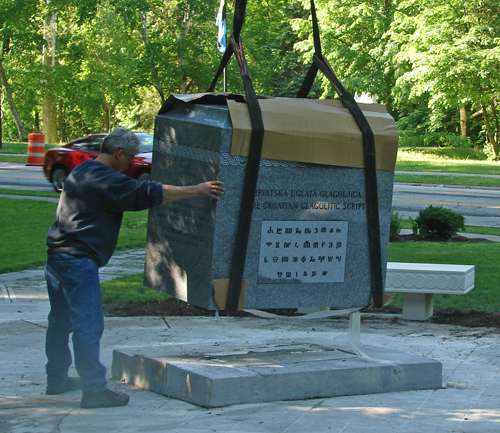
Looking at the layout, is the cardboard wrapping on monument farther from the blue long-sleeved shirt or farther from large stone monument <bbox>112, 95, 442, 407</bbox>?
the blue long-sleeved shirt

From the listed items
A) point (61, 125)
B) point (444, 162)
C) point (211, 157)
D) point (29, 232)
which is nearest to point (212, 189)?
point (211, 157)

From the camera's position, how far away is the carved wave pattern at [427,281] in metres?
7.42

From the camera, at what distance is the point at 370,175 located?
482cm

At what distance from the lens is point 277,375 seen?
15.2ft

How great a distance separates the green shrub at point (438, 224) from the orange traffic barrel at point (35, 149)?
58.1 ft

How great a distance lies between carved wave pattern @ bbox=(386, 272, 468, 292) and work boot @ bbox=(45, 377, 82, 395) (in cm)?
354

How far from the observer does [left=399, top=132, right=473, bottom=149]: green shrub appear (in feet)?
131

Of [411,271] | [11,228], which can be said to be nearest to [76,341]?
[411,271]

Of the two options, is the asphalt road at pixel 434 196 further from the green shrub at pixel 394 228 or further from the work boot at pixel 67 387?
the work boot at pixel 67 387

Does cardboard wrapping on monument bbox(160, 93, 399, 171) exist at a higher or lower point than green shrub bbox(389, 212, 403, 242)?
higher

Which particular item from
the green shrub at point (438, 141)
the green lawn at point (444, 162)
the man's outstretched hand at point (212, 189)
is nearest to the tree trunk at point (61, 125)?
the green shrub at point (438, 141)

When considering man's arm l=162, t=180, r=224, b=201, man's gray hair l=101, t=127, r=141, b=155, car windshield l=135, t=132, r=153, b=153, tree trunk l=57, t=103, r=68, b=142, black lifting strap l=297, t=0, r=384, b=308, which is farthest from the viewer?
tree trunk l=57, t=103, r=68, b=142

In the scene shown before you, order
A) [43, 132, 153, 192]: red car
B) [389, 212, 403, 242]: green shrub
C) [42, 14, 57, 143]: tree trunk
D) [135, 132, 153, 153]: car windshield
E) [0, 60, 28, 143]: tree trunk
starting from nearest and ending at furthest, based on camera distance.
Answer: [389, 212, 403, 242]: green shrub
[135, 132, 153, 153]: car windshield
[43, 132, 153, 192]: red car
[42, 14, 57, 143]: tree trunk
[0, 60, 28, 143]: tree trunk

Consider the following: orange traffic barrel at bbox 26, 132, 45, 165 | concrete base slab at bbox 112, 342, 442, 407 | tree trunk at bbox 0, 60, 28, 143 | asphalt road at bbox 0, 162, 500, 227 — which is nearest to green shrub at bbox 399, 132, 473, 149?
asphalt road at bbox 0, 162, 500, 227
